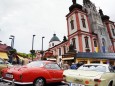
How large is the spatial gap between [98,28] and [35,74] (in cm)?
3729

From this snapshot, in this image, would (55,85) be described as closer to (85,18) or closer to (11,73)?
(11,73)

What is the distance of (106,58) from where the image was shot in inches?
1366

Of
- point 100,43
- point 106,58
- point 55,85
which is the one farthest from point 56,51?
→ point 55,85

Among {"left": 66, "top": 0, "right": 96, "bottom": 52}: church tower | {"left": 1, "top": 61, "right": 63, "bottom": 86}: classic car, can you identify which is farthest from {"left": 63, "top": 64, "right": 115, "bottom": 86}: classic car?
{"left": 66, "top": 0, "right": 96, "bottom": 52}: church tower

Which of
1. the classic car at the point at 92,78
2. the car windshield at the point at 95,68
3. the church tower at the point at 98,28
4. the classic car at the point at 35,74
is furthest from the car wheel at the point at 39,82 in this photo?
the church tower at the point at 98,28

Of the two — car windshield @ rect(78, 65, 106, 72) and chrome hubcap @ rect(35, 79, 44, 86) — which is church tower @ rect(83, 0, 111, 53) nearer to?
car windshield @ rect(78, 65, 106, 72)

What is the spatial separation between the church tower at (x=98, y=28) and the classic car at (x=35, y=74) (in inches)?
1327

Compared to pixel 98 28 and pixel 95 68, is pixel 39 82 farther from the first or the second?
pixel 98 28

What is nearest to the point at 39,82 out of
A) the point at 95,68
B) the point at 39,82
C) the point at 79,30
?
the point at 39,82

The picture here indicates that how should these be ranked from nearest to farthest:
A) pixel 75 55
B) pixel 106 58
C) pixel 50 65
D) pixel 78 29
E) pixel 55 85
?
pixel 50 65 < pixel 55 85 < pixel 75 55 < pixel 106 58 < pixel 78 29

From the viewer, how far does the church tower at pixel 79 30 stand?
37.3 metres

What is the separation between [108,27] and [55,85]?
41310 millimetres

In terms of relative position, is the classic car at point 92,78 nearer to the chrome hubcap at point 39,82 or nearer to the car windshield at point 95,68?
the car windshield at point 95,68

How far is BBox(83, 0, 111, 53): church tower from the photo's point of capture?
4173cm
